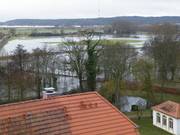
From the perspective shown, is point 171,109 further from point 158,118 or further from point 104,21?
point 104,21

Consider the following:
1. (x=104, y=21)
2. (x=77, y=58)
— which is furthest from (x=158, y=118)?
(x=104, y=21)

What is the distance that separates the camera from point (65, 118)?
685 inches

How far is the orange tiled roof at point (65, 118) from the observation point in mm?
16406

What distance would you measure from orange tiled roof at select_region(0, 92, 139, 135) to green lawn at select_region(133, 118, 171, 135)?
1248cm

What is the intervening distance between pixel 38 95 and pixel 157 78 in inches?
658

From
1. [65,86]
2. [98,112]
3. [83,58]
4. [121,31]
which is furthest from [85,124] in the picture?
[121,31]

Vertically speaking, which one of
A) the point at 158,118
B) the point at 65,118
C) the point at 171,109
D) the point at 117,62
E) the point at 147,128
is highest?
the point at 65,118

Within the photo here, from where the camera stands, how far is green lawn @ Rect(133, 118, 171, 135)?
3071cm

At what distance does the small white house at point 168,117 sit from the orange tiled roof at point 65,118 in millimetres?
13149

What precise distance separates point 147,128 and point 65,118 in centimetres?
1603

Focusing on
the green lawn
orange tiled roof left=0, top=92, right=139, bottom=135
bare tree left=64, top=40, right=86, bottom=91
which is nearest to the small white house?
the green lawn

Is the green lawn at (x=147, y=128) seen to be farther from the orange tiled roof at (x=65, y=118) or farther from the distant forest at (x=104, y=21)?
the distant forest at (x=104, y=21)

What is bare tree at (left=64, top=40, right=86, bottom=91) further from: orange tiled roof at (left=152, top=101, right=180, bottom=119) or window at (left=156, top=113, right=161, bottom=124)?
orange tiled roof at (left=152, top=101, right=180, bottom=119)

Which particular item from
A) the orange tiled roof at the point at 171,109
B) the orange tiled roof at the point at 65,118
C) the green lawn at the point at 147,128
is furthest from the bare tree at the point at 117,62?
the orange tiled roof at the point at 65,118
